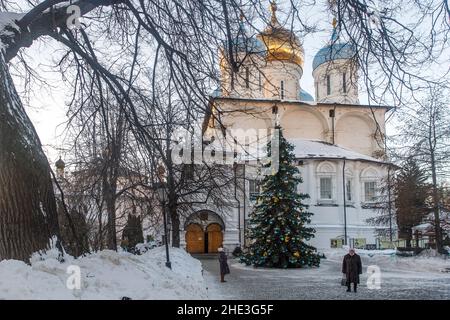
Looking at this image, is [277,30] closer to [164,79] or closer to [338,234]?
[164,79]

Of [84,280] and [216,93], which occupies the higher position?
[216,93]

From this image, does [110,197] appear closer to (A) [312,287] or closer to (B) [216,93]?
(B) [216,93]

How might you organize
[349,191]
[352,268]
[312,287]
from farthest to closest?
[349,191] < [312,287] < [352,268]

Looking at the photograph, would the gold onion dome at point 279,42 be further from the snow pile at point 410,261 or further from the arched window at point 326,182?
the arched window at point 326,182

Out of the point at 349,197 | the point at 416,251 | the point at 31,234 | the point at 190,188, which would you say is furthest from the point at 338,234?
the point at 31,234

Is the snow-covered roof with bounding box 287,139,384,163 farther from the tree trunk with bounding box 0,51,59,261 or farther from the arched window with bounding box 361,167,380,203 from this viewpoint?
the tree trunk with bounding box 0,51,59,261

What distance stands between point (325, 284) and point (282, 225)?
7.30m

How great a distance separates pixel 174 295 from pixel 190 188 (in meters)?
17.5

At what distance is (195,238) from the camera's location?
40.2m

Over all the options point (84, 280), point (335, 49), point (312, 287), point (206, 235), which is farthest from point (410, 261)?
point (84, 280)

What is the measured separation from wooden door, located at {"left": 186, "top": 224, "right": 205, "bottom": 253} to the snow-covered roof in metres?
9.83

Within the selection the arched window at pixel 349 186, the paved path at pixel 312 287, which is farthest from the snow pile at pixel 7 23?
the arched window at pixel 349 186

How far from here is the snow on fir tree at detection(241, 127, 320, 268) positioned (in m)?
24.4

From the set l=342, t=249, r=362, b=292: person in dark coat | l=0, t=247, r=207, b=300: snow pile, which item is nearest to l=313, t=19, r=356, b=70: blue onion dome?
l=0, t=247, r=207, b=300: snow pile
